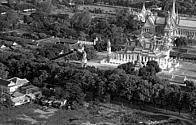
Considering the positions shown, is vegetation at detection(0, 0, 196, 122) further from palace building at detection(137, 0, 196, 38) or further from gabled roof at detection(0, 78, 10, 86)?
palace building at detection(137, 0, 196, 38)

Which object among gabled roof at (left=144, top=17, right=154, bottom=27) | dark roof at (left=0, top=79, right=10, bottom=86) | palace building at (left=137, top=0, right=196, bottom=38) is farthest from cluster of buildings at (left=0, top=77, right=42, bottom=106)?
gabled roof at (left=144, top=17, right=154, bottom=27)

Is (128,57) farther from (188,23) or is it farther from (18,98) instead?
(188,23)

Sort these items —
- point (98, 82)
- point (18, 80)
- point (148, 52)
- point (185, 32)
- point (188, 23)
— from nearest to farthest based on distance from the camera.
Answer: point (98, 82) < point (18, 80) < point (148, 52) < point (185, 32) < point (188, 23)

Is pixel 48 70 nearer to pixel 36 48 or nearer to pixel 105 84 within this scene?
pixel 105 84

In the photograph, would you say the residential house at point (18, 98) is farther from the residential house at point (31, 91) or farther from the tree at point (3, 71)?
the tree at point (3, 71)

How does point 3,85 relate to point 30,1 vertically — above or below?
below

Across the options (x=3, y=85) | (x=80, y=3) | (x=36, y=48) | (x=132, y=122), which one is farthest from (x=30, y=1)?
(x=132, y=122)

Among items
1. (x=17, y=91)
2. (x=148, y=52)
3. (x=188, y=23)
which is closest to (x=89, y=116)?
(x=17, y=91)
